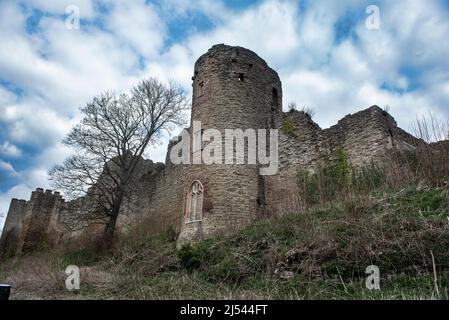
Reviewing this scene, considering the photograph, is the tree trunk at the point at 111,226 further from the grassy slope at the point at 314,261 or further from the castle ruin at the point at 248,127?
the grassy slope at the point at 314,261

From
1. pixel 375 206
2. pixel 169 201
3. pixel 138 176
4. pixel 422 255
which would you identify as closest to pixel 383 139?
pixel 375 206

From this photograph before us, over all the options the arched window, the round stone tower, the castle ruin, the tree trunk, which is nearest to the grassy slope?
the castle ruin

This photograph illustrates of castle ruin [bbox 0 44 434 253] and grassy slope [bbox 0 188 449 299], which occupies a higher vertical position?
castle ruin [bbox 0 44 434 253]

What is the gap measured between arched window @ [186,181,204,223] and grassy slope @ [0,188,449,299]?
11.7 ft

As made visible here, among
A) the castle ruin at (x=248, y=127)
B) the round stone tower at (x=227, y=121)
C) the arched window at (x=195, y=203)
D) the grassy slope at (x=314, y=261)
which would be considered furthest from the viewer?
the arched window at (x=195, y=203)

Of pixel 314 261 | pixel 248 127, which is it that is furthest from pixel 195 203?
pixel 314 261

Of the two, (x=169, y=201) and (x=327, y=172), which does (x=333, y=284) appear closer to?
(x=327, y=172)

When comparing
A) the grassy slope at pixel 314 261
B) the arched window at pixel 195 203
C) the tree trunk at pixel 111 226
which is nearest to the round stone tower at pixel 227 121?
the arched window at pixel 195 203

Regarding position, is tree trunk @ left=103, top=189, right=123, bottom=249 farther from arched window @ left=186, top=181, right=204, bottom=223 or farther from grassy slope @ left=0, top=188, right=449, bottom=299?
grassy slope @ left=0, top=188, right=449, bottom=299

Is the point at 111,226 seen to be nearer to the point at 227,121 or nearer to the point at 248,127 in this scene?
the point at 227,121

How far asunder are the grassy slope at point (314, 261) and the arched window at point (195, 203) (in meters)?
3.57

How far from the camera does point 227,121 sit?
1111 centimetres

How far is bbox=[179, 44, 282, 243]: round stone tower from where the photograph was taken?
10.2 meters

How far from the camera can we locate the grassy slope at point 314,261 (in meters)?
4.02
